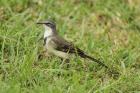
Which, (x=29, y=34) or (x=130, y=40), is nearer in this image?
(x=29, y=34)

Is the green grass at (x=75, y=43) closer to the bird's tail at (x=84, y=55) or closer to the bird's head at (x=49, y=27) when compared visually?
the bird's tail at (x=84, y=55)

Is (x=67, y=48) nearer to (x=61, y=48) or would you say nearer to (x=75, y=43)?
(x=61, y=48)

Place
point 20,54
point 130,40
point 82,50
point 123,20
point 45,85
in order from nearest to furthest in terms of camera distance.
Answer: point 45,85 → point 20,54 → point 82,50 → point 130,40 → point 123,20

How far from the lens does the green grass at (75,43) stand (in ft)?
29.0

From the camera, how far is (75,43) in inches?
436

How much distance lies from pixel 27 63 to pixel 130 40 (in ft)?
11.0

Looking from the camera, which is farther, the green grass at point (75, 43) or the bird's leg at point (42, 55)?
the bird's leg at point (42, 55)

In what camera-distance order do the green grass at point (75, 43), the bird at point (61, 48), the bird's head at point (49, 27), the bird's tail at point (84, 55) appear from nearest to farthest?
the green grass at point (75, 43)
the bird's tail at point (84, 55)
the bird at point (61, 48)
the bird's head at point (49, 27)

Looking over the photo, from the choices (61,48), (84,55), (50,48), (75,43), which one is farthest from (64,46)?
(75,43)

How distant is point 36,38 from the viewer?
413 inches

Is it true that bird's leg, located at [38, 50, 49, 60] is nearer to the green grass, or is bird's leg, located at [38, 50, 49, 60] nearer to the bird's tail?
the green grass

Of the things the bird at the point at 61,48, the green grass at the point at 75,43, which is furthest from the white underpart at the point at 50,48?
the green grass at the point at 75,43

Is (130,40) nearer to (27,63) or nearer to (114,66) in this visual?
(114,66)

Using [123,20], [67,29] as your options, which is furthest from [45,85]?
[123,20]
